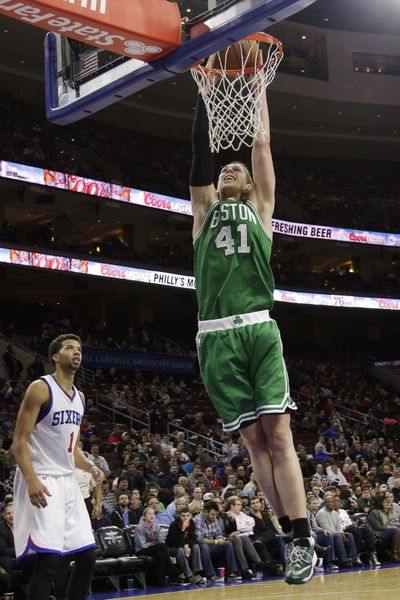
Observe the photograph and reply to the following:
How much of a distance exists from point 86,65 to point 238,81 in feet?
4.81

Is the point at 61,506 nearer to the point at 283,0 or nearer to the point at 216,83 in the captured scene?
the point at 216,83

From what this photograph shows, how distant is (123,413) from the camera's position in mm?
23156

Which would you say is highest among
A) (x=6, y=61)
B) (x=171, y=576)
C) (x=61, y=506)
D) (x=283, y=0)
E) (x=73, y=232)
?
(x=6, y=61)

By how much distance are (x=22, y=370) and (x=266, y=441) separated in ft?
66.3

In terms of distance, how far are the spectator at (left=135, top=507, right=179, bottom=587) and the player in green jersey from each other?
776 cm

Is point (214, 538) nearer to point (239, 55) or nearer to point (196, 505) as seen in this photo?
point (196, 505)

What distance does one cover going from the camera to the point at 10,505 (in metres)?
10.7

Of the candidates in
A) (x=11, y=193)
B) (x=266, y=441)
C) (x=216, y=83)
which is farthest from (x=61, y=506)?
(x=11, y=193)

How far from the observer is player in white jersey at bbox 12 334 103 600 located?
18.5 feet

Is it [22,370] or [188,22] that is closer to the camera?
[188,22]

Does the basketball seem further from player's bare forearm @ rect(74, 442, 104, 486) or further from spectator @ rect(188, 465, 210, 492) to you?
spectator @ rect(188, 465, 210, 492)

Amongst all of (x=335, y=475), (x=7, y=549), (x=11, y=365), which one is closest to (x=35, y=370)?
(x=11, y=365)

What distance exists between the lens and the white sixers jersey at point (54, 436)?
5.94 metres

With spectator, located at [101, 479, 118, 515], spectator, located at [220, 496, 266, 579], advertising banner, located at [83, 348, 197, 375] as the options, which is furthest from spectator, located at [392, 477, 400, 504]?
advertising banner, located at [83, 348, 197, 375]
